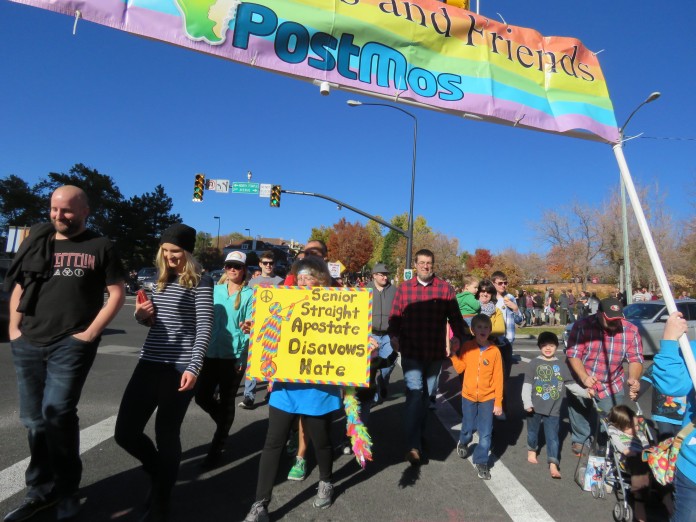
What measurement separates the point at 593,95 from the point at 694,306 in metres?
12.1

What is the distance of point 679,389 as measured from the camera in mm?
Answer: 2494

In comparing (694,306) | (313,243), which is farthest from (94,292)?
(694,306)

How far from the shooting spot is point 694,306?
12.6m

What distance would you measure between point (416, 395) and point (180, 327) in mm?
2283

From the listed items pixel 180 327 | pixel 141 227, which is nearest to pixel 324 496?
pixel 180 327

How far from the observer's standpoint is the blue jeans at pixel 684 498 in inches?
91.0

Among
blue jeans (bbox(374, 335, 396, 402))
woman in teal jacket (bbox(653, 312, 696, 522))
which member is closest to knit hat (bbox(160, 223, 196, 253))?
woman in teal jacket (bbox(653, 312, 696, 522))

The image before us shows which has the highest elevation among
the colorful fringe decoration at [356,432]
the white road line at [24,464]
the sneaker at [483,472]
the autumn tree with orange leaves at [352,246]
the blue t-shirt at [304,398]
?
the autumn tree with orange leaves at [352,246]

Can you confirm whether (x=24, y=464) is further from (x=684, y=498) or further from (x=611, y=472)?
(x=611, y=472)

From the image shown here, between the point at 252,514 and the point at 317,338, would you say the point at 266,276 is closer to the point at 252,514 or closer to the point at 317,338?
the point at 317,338

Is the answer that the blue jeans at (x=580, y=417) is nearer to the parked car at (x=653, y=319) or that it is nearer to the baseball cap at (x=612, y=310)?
the baseball cap at (x=612, y=310)

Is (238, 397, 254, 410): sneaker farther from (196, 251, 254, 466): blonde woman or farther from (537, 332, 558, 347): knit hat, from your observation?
(537, 332, 558, 347): knit hat

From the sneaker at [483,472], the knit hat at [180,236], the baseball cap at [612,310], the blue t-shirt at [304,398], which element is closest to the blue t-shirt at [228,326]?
the knit hat at [180,236]

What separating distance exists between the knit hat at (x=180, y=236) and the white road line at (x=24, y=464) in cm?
214
